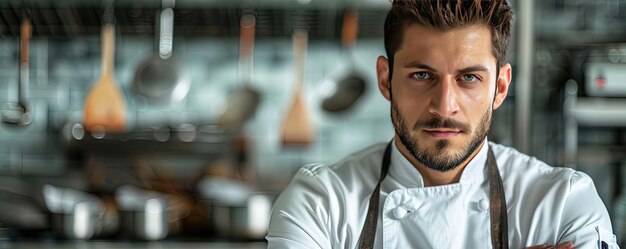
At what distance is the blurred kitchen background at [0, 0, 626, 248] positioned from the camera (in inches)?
88.6

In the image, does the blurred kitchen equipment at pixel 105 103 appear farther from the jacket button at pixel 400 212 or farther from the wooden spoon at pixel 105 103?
the jacket button at pixel 400 212

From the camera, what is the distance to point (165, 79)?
8.16ft

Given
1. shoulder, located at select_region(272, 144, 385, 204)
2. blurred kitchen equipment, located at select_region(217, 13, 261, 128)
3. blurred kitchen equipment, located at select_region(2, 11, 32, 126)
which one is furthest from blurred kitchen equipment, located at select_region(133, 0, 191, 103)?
shoulder, located at select_region(272, 144, 385, 204)

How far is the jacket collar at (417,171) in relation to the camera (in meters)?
1.35

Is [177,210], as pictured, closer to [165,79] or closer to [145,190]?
[145,190]

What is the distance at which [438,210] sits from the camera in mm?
1346

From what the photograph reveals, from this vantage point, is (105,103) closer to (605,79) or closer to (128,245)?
(128,245)

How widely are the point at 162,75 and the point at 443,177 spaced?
133 cm

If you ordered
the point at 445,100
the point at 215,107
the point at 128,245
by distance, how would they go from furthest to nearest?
the point at 215,107
the point at 128,245
the point at 445,100

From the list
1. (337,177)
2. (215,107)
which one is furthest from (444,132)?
(215,107)

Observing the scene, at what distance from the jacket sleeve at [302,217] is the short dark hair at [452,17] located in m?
0.24

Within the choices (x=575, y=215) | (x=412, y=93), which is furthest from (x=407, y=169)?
(x=575, y=215)

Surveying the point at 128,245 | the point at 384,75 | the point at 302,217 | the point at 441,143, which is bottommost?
the point at 128,245

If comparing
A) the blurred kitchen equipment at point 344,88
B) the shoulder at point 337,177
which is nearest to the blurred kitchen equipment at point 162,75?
the blurred kitchen equipment at point 344,88
